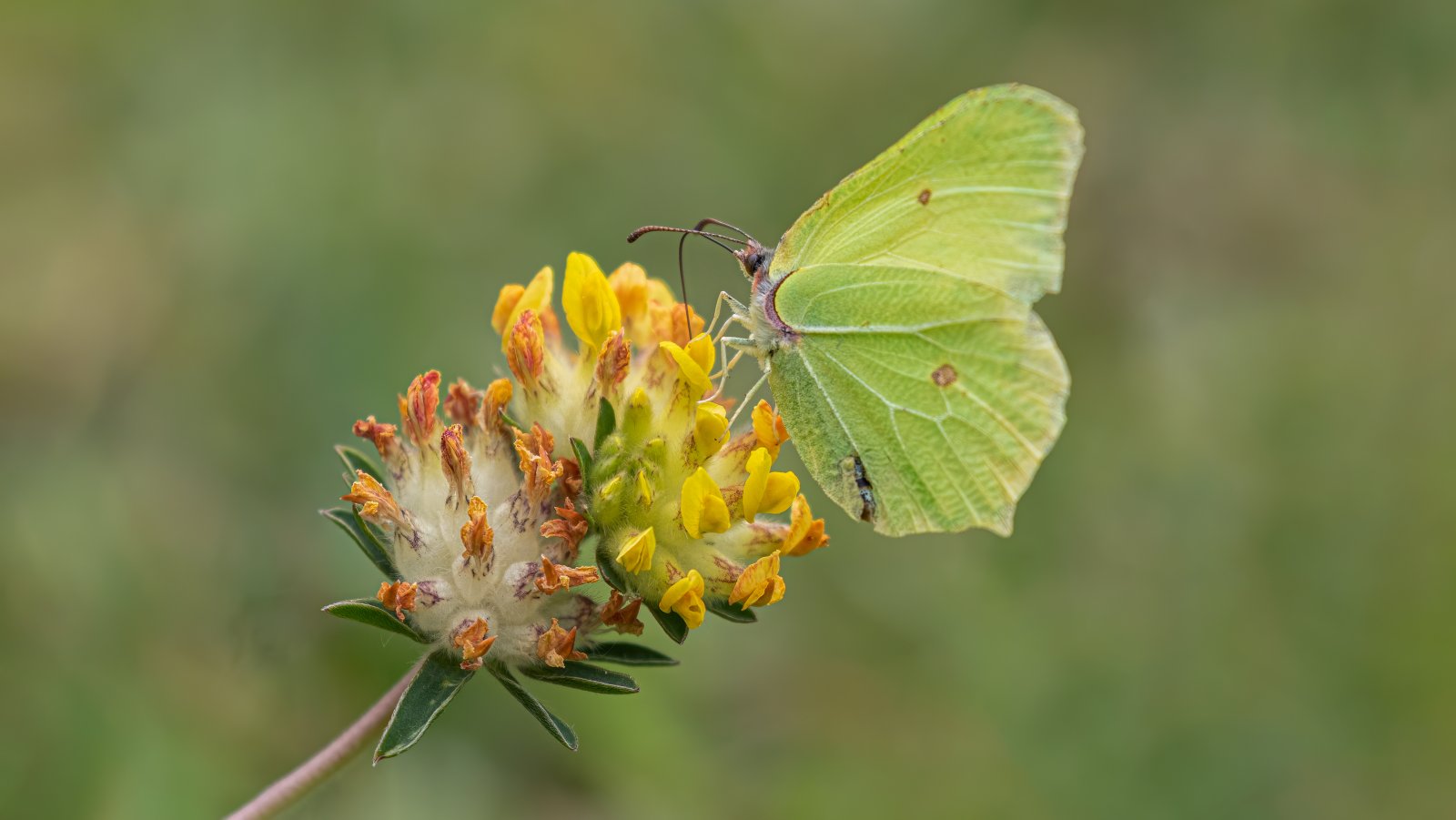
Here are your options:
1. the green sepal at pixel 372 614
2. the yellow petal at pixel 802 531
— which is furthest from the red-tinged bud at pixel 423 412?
the yellow petal at pixel 802 531

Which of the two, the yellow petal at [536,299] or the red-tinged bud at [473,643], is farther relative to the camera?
the yellow petal at [536,299]

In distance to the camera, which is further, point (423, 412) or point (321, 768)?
point (423, 412)

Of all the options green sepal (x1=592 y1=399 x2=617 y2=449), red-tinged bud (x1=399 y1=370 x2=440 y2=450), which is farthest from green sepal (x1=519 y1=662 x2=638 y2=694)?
red-tinged bud (x1=399 y1=370 x2=440 y2=450)

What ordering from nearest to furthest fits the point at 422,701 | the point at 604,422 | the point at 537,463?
the point at 422,701
the point at 537,463
the point at 604,422

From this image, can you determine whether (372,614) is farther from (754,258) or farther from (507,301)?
(754,258)

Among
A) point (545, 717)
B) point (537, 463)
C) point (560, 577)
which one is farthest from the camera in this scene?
point (537, 463)

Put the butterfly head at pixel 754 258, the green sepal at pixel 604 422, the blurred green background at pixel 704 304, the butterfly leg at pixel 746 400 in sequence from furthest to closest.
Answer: the blurred green background at pixel 704 304
the butterfly head at pixel 754 258
the butterfly leg at pixel 746 400
the green sepal at pixel 604 422

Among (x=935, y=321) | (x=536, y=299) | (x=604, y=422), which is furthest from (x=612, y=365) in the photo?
(x=935, y=321)

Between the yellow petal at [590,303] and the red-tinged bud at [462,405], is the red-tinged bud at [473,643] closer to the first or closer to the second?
the red-tinged bud at [462,405]
